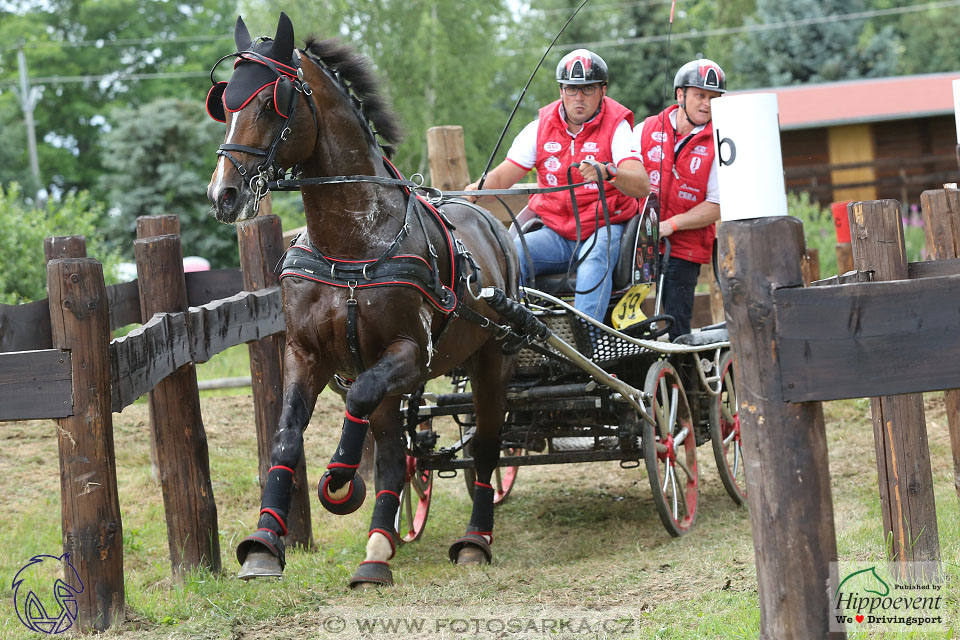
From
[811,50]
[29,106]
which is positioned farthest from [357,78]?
[811,50]

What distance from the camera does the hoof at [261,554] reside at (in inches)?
150

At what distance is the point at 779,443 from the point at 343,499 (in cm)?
215

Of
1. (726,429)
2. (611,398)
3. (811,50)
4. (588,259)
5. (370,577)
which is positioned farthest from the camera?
(811,50)

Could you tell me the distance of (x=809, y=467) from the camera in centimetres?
244

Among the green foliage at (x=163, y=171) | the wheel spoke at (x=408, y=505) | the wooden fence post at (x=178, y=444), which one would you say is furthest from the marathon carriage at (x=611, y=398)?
the green foliage at (x=163, y=171)

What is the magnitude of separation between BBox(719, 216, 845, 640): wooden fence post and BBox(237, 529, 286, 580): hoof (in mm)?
1980

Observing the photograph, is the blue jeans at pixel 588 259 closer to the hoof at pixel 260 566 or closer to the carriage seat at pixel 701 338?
the carriage seat at pixel 701 338

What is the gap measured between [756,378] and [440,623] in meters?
1.95

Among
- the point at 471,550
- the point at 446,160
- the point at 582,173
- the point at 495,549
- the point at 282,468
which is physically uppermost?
the point at 446,160

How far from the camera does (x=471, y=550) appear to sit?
5.40 meters

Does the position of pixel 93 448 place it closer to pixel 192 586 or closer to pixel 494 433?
pixel 192 586

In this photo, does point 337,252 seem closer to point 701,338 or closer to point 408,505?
point 408,505

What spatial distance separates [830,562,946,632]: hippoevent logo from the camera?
3.39m

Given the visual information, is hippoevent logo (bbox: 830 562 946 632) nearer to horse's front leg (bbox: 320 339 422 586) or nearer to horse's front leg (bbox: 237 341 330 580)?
horse's front leg (bbox: 320 339 422 586)
